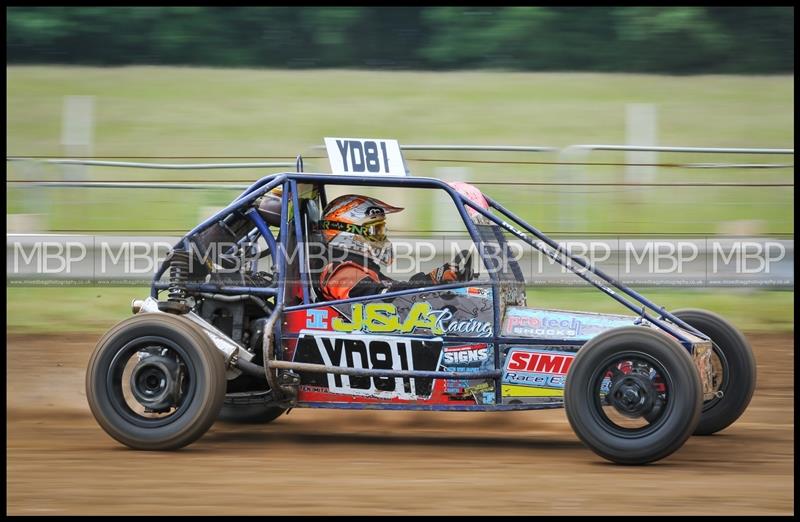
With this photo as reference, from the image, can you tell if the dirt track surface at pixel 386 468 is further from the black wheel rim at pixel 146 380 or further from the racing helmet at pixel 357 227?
the racing helmet at pixel 357 227

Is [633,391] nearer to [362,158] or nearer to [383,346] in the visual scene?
[383,346]

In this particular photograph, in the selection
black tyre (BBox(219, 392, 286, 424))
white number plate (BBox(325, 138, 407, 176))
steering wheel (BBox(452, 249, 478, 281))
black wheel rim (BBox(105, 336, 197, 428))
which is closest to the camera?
black wheel rim (BBox(105, 336, 197, 428))

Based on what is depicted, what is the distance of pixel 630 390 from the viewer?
5.37 m

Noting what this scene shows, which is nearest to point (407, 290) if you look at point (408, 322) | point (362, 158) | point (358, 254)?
point (408, 322)

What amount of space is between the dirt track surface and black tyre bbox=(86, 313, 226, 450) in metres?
0.13

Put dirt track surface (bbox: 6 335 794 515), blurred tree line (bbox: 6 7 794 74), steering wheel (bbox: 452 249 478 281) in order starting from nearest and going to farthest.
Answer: dirt track surface (bbox: 6 335 794 515) → steering wheel (bbox: 452 249 478 281) → blurred tree line (bbox: 6 7 794 74)

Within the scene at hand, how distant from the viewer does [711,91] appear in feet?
51.8

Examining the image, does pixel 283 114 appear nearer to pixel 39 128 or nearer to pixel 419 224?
pixel 39 128

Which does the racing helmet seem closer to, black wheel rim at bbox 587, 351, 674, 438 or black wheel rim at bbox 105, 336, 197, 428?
black wheel rim at bbox 105, 336, 197, 428

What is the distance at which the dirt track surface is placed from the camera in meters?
4.72

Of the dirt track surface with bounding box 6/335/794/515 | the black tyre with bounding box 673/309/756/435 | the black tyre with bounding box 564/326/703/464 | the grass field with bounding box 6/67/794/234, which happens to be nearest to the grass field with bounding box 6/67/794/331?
the grass field with bounding box 6/67/794/234

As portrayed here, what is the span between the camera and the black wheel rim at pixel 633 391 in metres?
5.35

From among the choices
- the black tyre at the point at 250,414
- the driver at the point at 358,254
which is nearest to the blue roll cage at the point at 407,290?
Answer: the driver at the point at 358,254

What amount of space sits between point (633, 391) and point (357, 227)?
181 cm
